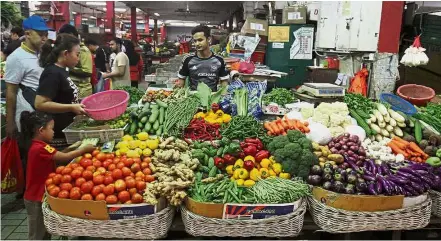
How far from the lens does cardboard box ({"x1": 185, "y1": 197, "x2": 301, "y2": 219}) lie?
2.62 metres

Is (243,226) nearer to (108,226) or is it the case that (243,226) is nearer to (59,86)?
(108,226)

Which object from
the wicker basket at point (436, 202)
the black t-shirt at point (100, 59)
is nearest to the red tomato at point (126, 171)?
the wicker basket at point (436, 202)

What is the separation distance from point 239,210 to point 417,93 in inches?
141

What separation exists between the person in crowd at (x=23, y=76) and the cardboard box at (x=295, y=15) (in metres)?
A: 5.29

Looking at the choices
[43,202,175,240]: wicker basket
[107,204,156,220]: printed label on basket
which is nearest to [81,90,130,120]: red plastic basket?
[43,202,175,240]: wicker basket

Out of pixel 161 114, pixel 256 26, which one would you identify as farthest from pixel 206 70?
pixel 256 26

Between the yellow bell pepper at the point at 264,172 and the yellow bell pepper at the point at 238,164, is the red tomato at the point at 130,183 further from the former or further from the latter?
the yellow bell pepper at the point at 264,172

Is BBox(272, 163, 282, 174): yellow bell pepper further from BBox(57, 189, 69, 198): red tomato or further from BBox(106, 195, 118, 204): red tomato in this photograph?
BBox(57, 189, 69, 198): red tomato

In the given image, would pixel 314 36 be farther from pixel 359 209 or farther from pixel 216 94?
pixel 359 209

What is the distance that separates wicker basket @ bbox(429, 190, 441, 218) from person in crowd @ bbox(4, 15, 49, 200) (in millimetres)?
4002

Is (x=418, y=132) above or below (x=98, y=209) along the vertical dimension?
above

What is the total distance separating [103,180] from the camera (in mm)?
2688

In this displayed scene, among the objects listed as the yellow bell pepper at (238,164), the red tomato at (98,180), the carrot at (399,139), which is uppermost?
the carrot at (399,139)

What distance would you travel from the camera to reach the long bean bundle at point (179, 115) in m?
3.56
